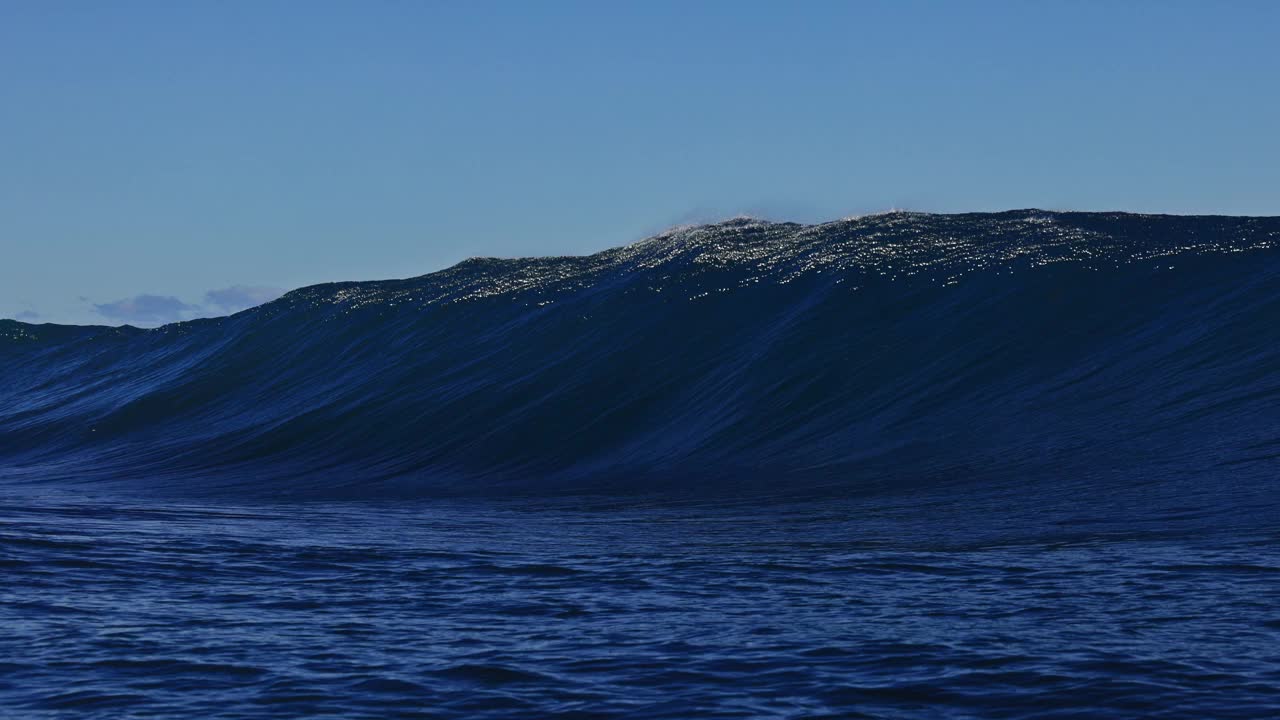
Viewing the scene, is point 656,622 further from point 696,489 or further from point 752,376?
point 752,376

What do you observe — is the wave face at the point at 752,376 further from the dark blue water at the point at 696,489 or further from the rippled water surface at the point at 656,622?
the rippled water surface at the point at 656,622

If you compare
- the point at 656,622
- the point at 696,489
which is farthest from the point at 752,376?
the point at 656,622

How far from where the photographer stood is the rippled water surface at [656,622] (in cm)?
517

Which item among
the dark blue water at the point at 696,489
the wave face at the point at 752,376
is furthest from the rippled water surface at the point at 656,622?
the wave face at the point at 752,376

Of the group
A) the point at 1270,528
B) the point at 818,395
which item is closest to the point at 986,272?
the point at 818,395

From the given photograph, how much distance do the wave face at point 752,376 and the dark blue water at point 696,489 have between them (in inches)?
3.4

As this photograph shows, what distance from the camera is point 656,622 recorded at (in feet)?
21.5

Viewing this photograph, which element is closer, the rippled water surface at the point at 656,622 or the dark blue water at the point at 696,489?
the rippled water surface at the point at 656,622

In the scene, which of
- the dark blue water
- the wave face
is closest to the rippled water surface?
the dark blue water

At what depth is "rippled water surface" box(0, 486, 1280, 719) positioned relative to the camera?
5172 mm

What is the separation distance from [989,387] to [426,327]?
41.8ft

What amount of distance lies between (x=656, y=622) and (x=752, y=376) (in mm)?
12373

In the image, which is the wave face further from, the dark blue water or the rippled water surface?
the rippled water surface

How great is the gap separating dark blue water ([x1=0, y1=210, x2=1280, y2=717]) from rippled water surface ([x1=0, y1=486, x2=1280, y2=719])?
0.10 feet
